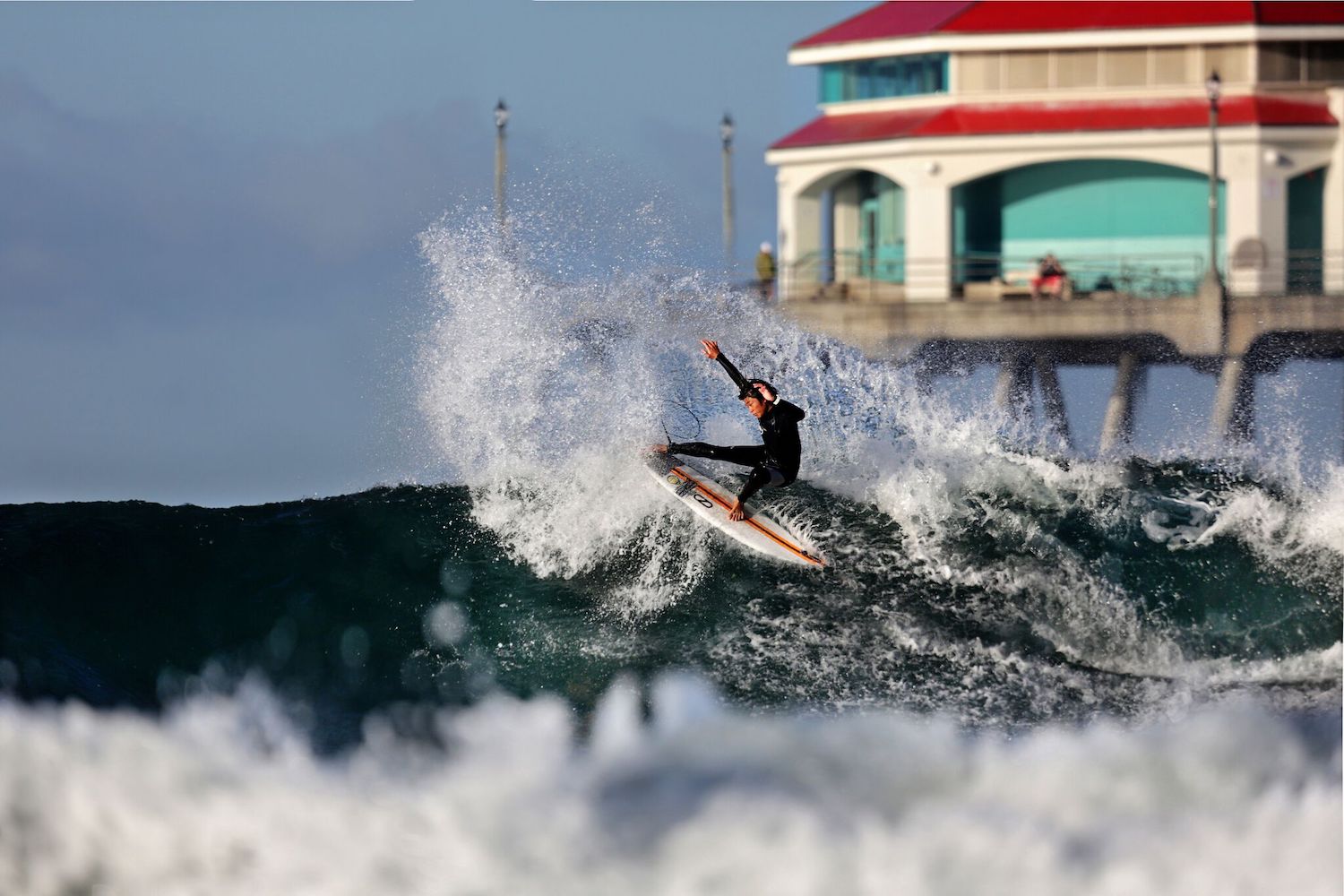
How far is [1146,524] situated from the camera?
13672 millimetres

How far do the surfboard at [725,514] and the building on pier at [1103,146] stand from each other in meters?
18.2

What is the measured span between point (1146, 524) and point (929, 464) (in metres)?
1.84

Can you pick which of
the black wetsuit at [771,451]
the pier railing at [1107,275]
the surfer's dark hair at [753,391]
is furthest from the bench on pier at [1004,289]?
the surfer's dark hair at [753,391]

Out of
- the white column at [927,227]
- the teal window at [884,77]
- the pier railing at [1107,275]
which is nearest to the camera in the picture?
the pier railing at [1107,275]

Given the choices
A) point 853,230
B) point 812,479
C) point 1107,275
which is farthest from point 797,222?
point 812,479

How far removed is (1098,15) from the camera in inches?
1281

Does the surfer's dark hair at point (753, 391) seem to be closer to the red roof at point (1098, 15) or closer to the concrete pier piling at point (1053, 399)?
the concrete pier piling at point (1053, 399)

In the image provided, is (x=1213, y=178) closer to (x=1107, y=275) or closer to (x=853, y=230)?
(x=1107, y=275)

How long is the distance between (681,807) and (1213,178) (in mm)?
23652

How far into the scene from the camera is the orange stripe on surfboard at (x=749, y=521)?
12.5 meters

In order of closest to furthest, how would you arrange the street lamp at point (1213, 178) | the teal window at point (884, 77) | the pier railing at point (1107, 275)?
1. the street lamp at point (1213, 178)
2. the pier railing at point (1107, 275)
3. the teal window at point (884, 77)

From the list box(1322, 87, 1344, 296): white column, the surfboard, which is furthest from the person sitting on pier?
the surfboard

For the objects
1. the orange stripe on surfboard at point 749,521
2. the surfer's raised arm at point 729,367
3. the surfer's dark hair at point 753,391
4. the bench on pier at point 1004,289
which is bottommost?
the orange stripe on surfboard at point 749,521

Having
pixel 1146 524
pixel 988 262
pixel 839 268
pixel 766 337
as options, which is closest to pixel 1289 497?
pixel 1146 524
